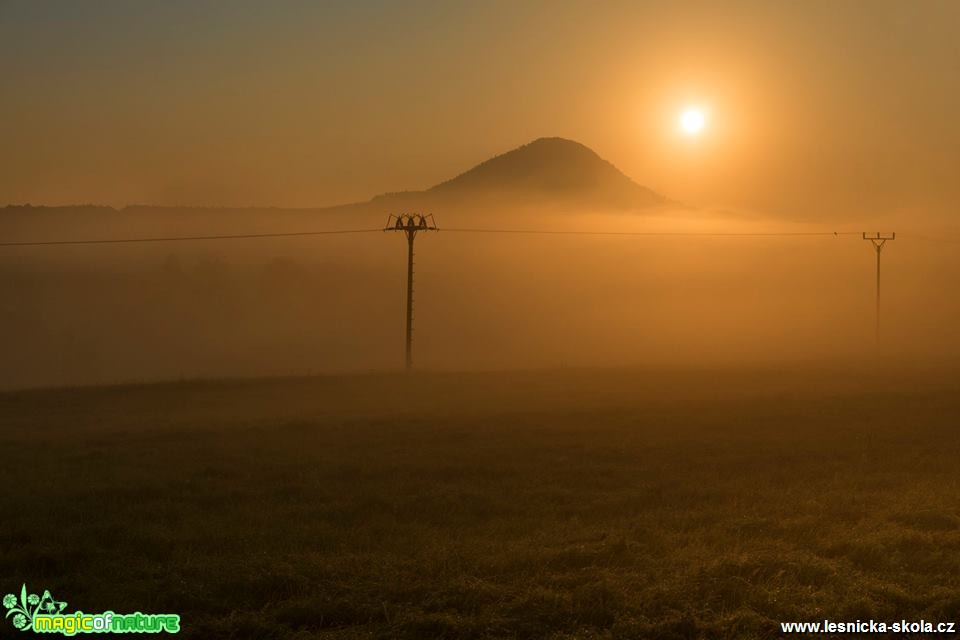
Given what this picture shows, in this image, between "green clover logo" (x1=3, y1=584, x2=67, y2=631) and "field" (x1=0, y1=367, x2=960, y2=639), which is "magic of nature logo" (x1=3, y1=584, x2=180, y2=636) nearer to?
"green clover logo" (x1=3, y1=584, x2=67, y2=631)

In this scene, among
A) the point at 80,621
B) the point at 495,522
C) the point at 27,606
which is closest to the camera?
the point at 80,621

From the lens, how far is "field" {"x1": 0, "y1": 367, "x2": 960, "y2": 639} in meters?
11.4

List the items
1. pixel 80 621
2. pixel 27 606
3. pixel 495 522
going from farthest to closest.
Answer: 1. pixel 495 522
2. pixel 27 606
3. pixel 80 621

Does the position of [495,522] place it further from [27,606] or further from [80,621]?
[27,606]

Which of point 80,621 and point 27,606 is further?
point 27,606

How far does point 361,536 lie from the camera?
49.8 feet

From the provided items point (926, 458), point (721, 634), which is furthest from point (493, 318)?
point (721, 634)

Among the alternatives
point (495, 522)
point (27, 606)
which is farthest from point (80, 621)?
point (495, 522)

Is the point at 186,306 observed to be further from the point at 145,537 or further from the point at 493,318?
the point at 145,537

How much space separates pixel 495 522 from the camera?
16.3m

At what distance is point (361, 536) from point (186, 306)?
513 ft

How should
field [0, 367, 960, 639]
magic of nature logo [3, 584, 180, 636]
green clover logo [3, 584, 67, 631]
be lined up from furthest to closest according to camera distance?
1. field [0, 367, 960, 639]
2. green clover logo [3, 584, 67, 631]
3. magic of nature logo [3, 584, 180, 636]

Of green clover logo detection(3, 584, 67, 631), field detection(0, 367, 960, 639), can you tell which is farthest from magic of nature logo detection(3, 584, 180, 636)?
field detection(0, 367, 960, 639)

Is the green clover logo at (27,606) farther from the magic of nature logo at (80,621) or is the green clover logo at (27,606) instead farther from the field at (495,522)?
the field at (495,522)
